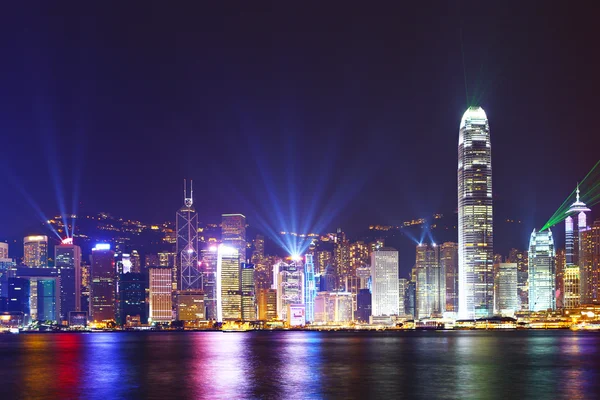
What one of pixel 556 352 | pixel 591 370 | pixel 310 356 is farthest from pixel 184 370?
pixel 556 352

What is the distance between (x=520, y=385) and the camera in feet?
238

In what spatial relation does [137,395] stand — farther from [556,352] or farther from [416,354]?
[556,352]

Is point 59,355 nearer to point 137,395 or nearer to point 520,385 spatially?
point 137,395

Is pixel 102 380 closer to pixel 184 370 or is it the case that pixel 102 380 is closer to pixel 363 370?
pixel 184 370

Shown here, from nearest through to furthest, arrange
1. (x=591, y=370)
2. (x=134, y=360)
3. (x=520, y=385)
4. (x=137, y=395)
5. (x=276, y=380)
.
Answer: (x=137, y=395) → (x=520, y=385) → (x=276, y=380) → (x=591, y=370) → (x=134, y=360)

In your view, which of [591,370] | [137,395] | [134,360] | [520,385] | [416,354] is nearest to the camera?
[137,395]

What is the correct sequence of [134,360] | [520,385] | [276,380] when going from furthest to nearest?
[134,360]
[276,380]
[520,385]

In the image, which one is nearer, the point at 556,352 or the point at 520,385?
the point at 520,385

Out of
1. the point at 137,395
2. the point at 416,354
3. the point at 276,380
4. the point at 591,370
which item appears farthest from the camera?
the point at 416,354

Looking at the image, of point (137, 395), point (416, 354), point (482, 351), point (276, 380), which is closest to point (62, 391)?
point (137, 395)

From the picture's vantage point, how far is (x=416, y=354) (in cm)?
11756

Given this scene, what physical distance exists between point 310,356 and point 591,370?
39588 mm

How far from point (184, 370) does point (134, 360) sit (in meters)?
21.9

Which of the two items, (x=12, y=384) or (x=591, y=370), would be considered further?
(x=591, y=370)
